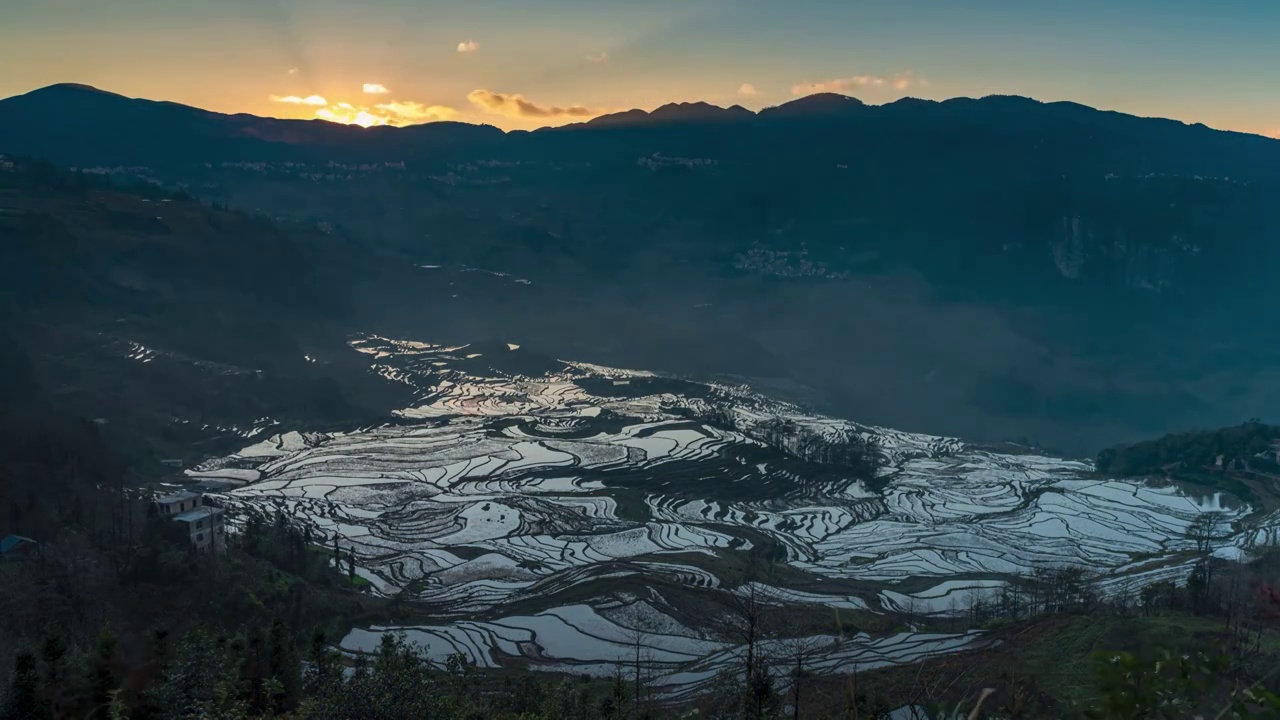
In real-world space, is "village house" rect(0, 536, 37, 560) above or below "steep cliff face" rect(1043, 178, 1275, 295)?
below

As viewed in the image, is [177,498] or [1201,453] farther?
[1201,453]

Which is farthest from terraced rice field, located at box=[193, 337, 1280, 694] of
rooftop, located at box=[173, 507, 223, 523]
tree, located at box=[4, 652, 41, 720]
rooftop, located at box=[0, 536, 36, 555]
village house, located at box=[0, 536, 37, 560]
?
tree, located at box=[4, 652, 41, 720]

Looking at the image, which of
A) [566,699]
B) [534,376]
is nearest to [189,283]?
[534,376]

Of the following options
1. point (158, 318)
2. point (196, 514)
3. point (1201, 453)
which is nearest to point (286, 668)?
point (196, 514)

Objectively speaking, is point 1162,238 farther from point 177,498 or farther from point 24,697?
point 24,697

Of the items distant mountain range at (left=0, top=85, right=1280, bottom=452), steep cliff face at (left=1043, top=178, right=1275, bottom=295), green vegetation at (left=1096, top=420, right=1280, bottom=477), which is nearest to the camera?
green vegetation at (left=1096, top=420, right=1280, bottom=477)

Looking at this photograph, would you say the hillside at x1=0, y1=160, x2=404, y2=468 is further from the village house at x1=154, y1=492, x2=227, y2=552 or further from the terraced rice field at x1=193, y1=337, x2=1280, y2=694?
the village house at x1=154, y1=492, x2=227, y2=552
